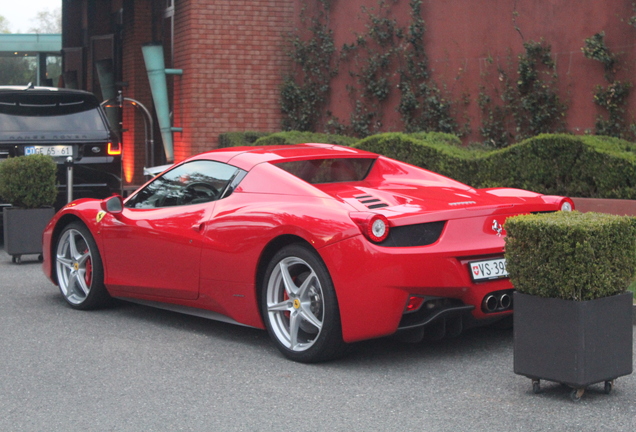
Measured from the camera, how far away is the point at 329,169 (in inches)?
240

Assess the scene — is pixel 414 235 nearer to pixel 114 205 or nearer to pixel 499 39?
pixel 114 205

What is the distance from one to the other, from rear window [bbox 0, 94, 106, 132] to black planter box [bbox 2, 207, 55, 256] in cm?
136

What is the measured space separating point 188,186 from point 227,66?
9697 mm

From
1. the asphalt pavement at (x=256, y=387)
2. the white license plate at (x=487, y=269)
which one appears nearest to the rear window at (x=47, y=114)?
the asphalt pavement at (x=256, y=387)

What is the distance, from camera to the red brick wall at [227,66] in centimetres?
1548

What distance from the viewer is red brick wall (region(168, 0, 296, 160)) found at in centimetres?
1548

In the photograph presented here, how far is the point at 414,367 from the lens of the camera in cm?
517

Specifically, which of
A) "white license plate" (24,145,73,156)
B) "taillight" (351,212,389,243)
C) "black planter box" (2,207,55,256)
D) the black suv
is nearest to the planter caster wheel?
"taillight" (351,212,389,243)

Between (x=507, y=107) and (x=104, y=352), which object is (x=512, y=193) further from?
(x=507, y=107)

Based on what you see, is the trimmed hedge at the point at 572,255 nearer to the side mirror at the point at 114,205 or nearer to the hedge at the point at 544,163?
the side mirror at the point at 114,205

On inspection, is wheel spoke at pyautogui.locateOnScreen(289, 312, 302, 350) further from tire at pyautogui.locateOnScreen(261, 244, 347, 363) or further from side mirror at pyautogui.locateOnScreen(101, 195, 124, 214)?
side mirror at pyautogui.locateOnScreen(101, 195, 124, 214)

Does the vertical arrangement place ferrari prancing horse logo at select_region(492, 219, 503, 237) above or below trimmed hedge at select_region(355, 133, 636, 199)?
below

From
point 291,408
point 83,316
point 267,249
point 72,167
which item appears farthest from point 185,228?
point 72,167

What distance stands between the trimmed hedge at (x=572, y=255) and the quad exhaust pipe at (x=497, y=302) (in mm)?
641
